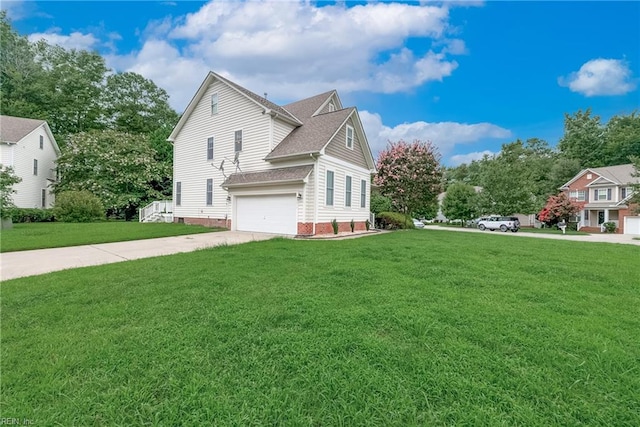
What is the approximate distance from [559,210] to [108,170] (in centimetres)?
4413

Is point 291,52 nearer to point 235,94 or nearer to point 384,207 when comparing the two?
point 235,94

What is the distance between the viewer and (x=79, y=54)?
30297 mm

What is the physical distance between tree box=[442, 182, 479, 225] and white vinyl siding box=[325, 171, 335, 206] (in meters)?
28.7

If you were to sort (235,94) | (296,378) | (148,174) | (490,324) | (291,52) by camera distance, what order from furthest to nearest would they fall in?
(148,174), (235,94), (291,52), (490,324), (296,378)

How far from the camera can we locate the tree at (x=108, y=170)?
2173 centimetres

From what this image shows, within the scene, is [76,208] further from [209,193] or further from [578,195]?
[578,195]

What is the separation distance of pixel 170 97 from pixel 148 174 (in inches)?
681

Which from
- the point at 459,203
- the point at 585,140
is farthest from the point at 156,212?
the point at 585,140

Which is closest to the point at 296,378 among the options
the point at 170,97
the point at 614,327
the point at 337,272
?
the point at 337,272

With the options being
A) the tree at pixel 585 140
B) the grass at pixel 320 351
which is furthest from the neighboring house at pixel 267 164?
the tree at pixel 585 140

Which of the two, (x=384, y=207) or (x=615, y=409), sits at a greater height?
(x=384, y=207)

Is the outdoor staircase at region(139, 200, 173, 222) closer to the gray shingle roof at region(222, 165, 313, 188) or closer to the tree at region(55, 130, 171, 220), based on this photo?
the tree at region(55, 130, 171, 220)

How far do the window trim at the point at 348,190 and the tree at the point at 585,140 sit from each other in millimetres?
46605

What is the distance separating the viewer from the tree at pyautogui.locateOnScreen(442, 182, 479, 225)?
121 feet
